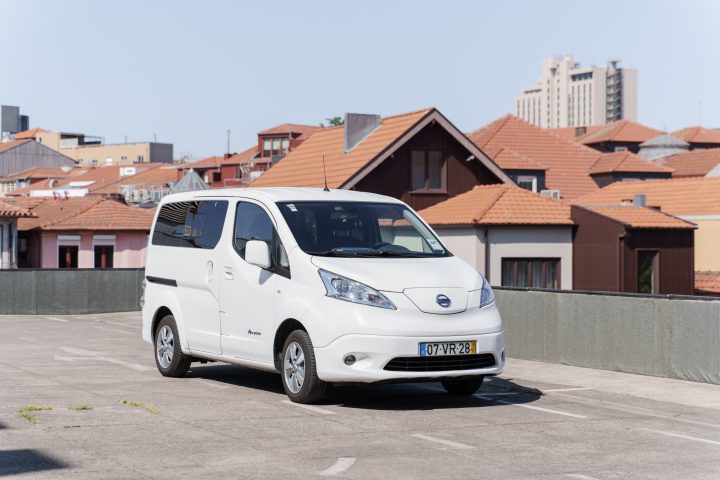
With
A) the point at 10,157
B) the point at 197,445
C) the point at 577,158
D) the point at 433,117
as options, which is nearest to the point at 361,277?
the point at 197,445

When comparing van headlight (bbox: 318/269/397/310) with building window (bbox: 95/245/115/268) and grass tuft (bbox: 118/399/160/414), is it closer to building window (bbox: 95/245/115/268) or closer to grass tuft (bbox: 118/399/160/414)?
grass tuft (bbox: 118/399/160/414)

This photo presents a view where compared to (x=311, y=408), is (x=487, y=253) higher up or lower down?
higher up

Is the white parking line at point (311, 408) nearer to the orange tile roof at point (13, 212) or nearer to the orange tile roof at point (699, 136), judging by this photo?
the orange tile roof at point (13, 212)

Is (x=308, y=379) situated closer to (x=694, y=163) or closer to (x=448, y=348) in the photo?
(x=448, y=348)

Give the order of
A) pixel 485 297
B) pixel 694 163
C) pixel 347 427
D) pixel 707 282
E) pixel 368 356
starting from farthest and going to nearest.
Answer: pixel 694 163
pixel 707 282
pixel 485 297
pixel 368 356
pixel 347 427

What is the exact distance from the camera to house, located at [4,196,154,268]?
183ft

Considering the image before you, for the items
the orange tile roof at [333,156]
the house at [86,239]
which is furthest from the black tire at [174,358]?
the house at [86,239]

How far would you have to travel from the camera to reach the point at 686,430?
10469 millimetres

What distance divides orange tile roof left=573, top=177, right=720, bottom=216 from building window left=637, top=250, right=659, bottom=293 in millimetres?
→ 5457

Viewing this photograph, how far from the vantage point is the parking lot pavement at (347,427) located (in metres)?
8.06

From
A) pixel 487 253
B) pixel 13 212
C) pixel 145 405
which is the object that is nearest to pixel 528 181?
pixel 487 253

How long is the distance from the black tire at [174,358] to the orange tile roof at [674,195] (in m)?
28.1

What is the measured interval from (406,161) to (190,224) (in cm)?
2724

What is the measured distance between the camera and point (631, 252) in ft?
114
